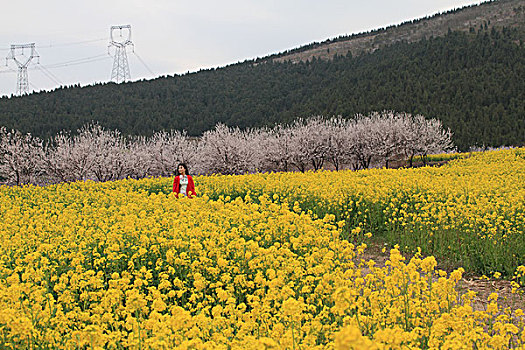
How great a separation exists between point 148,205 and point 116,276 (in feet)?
20.4

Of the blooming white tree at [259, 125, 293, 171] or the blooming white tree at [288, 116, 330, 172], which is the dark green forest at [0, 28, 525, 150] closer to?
the blooming white tree at [288, 116, 330, 172]

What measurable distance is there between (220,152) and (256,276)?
36491mm

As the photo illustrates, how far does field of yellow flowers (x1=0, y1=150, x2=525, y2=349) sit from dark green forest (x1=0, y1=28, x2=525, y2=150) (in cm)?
5618

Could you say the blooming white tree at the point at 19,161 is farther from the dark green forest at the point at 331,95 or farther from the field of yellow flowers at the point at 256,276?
the dark green forest at the point at 331,95

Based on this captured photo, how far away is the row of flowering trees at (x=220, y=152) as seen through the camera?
39875 millimetres

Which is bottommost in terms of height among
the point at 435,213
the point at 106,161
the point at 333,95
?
the point at 435,213

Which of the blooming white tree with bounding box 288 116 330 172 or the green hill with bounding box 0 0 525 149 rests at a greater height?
the green hill with bounding box 0 0 525 149

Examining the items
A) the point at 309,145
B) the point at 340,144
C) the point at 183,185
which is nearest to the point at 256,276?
the point at 183,185

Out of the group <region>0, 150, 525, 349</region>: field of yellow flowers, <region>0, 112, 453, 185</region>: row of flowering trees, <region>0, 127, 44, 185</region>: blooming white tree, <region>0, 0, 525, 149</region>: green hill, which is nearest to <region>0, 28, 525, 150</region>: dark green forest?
<region>0, 0, 525, 149</region>: green hill

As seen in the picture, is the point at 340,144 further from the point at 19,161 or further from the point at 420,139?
the point at 19,161

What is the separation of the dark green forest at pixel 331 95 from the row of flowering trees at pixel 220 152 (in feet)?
79.2

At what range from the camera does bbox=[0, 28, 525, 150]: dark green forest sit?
234ft

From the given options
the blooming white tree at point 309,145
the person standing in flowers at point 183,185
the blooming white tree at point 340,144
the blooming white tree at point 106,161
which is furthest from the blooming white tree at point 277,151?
the person standing in flowers at point 183,185

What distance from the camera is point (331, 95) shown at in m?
89.4
